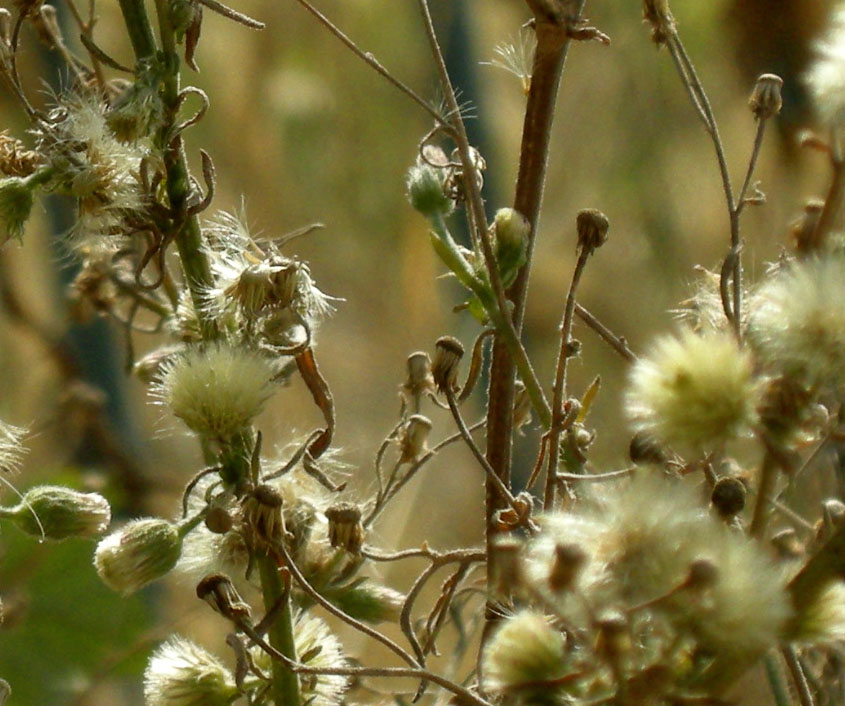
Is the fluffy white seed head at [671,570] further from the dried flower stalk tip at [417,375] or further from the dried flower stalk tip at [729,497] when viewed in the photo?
the dried flower stalk tip at [417,375]

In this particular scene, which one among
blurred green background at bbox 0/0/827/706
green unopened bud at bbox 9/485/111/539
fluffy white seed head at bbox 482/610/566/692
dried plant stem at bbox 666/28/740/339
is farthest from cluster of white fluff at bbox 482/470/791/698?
blurred green background at bbox 0/0/827/706

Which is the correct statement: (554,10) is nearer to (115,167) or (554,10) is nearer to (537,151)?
(537,151)

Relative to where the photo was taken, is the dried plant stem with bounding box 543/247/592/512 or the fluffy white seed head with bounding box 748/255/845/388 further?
the dried plant stem with bounding box 543/247/592/512

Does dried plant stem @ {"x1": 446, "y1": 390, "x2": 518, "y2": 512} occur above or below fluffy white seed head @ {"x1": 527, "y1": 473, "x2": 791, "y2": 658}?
above

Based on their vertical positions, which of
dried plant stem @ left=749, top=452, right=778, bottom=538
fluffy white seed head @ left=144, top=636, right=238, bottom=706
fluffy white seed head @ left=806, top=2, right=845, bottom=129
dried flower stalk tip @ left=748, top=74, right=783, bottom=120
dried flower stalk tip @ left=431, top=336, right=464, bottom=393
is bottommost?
dried plant stem @ left=749, top=452, right=778, bottom=538

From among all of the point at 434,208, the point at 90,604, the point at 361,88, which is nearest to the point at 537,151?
the point at 434,208

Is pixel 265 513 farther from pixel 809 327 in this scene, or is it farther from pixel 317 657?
pixel 809 327

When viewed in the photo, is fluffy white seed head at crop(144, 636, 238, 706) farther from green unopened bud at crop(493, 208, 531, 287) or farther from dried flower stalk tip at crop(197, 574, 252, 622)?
green unopened bud at crop(493, 208, 531, 287)
